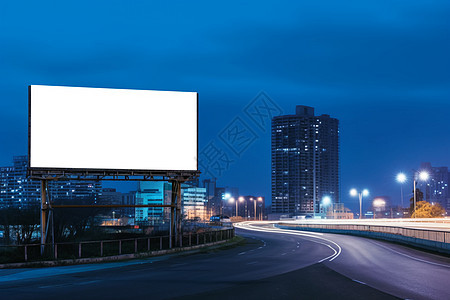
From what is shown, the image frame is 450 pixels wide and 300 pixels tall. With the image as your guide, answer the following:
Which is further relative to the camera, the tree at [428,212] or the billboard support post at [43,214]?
the tree at [428,212]

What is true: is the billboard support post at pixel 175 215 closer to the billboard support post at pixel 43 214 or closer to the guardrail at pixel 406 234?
the billboard support post at pixel 43 214

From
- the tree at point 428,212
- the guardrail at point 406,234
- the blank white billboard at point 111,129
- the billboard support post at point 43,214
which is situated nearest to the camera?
the billboard support post at point 43,214

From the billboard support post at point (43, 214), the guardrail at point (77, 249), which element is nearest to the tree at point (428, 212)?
the guardrail at point (77, 249)

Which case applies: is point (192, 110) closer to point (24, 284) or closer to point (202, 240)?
point (202, 240)

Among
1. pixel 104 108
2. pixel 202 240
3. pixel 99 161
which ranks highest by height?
pixel 104 108

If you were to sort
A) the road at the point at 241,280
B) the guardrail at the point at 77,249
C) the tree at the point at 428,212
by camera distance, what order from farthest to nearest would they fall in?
the tree at the point at 428,212 < the guardrail at the point at 77,249 < the road at the point at 241,280

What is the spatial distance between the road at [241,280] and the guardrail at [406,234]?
4951mm

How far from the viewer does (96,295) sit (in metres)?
15.9

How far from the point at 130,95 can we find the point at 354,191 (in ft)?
240

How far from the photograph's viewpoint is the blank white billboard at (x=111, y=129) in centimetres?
3164

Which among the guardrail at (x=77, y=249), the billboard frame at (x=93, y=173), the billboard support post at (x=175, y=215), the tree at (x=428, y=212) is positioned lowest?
the tree at (x=428, y=212)

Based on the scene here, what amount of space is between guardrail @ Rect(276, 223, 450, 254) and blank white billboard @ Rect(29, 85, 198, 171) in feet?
58.1

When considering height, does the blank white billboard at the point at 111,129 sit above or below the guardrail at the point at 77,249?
above

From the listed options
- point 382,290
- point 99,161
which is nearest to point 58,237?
point 99,161
